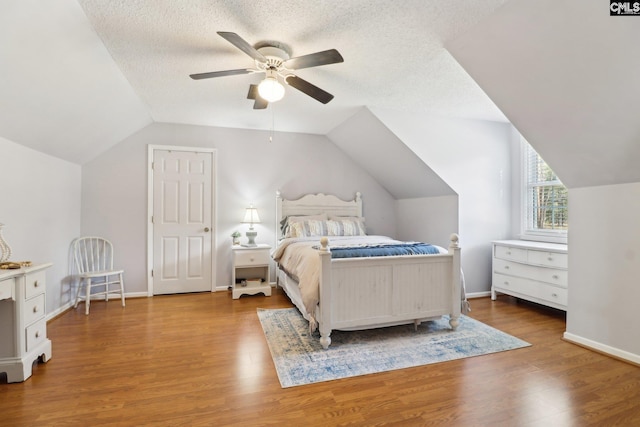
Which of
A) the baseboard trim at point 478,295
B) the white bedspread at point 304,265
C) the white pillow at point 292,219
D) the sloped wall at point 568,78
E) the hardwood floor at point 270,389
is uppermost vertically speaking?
the sloped wall at point 568,78

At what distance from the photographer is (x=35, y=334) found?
2.25 meters

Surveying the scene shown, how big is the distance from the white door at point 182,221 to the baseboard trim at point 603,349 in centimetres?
422

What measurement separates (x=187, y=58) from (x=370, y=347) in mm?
2899

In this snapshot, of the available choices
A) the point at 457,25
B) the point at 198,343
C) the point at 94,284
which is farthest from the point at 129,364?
the point at 457,25

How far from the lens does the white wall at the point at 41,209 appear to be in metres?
2.64

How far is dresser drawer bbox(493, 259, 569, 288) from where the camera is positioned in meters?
3.28

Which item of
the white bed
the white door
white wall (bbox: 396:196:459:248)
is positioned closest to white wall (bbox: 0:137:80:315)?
the white door

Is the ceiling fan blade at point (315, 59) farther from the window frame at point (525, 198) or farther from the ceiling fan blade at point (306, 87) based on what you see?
the window frame at point (525, 198)

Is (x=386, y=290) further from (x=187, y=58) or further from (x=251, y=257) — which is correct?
(x=187, y=58)

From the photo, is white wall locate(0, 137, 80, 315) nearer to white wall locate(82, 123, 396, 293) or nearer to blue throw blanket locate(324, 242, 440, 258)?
white wall locate(82, 123, 396, 293)

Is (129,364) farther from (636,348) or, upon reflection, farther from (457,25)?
(636,348)

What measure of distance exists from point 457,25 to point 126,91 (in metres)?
3.11

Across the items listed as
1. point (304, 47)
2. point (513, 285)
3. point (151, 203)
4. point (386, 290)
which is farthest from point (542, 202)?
point (151, 203)

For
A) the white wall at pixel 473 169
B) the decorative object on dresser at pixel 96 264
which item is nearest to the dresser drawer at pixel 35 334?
the decorative object on dresser at pixel 96 264
